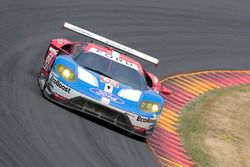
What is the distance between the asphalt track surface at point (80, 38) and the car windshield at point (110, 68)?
954 millimetres

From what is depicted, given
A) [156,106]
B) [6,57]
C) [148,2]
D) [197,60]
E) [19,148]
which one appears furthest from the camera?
[148,2]

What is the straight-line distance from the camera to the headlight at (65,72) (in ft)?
39.2

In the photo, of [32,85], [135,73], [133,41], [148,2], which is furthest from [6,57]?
[148,2]

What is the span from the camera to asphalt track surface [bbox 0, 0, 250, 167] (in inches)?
432

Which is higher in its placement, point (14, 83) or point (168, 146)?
point (14, 83)

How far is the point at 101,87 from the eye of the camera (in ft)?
39.4

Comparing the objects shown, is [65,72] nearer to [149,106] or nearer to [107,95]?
[107,95]

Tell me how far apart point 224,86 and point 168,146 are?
5194 mm

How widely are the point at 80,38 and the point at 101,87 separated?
5.52 meters

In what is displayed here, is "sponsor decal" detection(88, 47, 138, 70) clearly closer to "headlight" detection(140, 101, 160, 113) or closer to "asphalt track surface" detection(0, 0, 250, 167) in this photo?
"headlight" detection(140, 101, 160, 113)

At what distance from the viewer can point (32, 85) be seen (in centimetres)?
1296

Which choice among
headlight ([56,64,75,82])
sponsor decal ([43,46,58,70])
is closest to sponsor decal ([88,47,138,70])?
sponsor decal ([43,46,58,70])

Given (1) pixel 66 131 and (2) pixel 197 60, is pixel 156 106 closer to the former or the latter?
(1) pixel 66 131

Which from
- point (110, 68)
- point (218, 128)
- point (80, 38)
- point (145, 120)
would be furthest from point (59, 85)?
point (80, 38)
